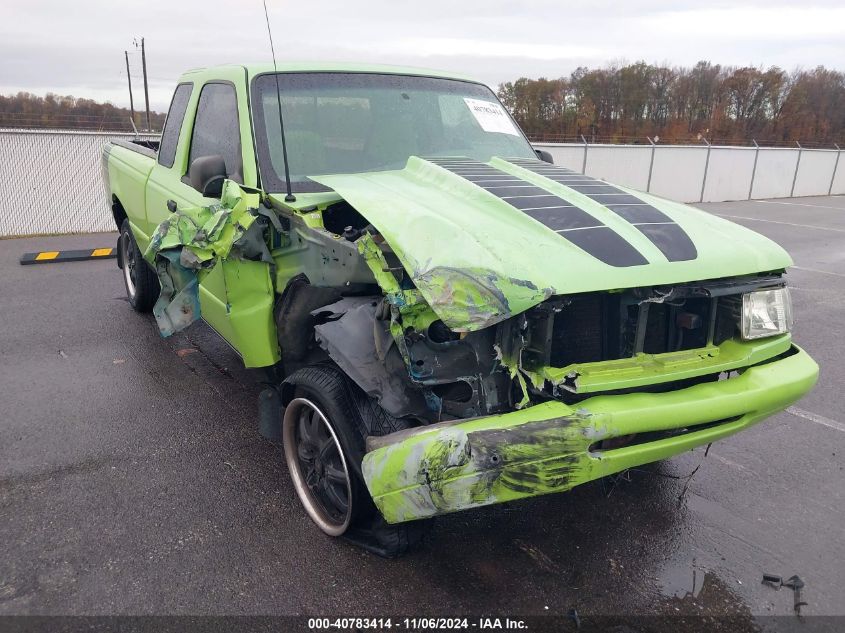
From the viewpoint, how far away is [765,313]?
2732mm

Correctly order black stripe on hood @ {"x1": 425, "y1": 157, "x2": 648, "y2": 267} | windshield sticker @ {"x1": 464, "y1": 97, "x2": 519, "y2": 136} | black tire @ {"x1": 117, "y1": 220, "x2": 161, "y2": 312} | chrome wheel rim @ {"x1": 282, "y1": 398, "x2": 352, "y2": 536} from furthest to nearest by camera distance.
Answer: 1. black tire @ {"x1": 117, "y1": 220, "x2": 161, "y2": 312}
2. windshield sticker @ {"x1": 464, "y1": 97, "x2": 519, "y2": 136}
3. chrome wheel rim @ {"x1": 282, "y1": 398, "x2": 352, "y2": 536}
4. black stripe on hood @ {"x1": 425, "y1": 157, "x2": 648, "y2": 267}

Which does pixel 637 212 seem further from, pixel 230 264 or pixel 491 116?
pixel 230 264

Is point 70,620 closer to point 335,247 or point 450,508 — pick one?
point 450,508

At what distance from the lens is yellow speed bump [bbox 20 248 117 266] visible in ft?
26.4

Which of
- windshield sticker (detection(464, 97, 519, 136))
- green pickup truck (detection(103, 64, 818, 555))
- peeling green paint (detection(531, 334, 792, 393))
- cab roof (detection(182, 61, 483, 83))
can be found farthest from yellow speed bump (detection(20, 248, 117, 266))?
peeling green paint (detection(531, 334, 792, 393))

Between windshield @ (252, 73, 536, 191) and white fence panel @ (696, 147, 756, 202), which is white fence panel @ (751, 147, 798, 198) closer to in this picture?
white fence panel @ (696, 147, 756, 202)

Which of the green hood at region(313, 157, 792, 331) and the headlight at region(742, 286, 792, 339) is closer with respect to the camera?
the green hood at region(313, 157, 792, 331)

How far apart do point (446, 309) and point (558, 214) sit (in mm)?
842

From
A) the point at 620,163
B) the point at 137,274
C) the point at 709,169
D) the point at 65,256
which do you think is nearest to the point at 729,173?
the point at 709,169

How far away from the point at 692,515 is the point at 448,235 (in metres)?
1.92

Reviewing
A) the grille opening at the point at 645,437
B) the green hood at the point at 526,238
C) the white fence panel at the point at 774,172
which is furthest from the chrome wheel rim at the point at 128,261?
the white fence panel at the point at 774,172

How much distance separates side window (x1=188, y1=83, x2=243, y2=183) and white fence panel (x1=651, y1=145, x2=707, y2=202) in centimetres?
1473

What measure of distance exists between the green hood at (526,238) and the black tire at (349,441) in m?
0.67

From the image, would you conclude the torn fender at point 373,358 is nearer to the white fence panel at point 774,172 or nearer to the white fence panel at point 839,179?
the white fence panel at point 774,172
